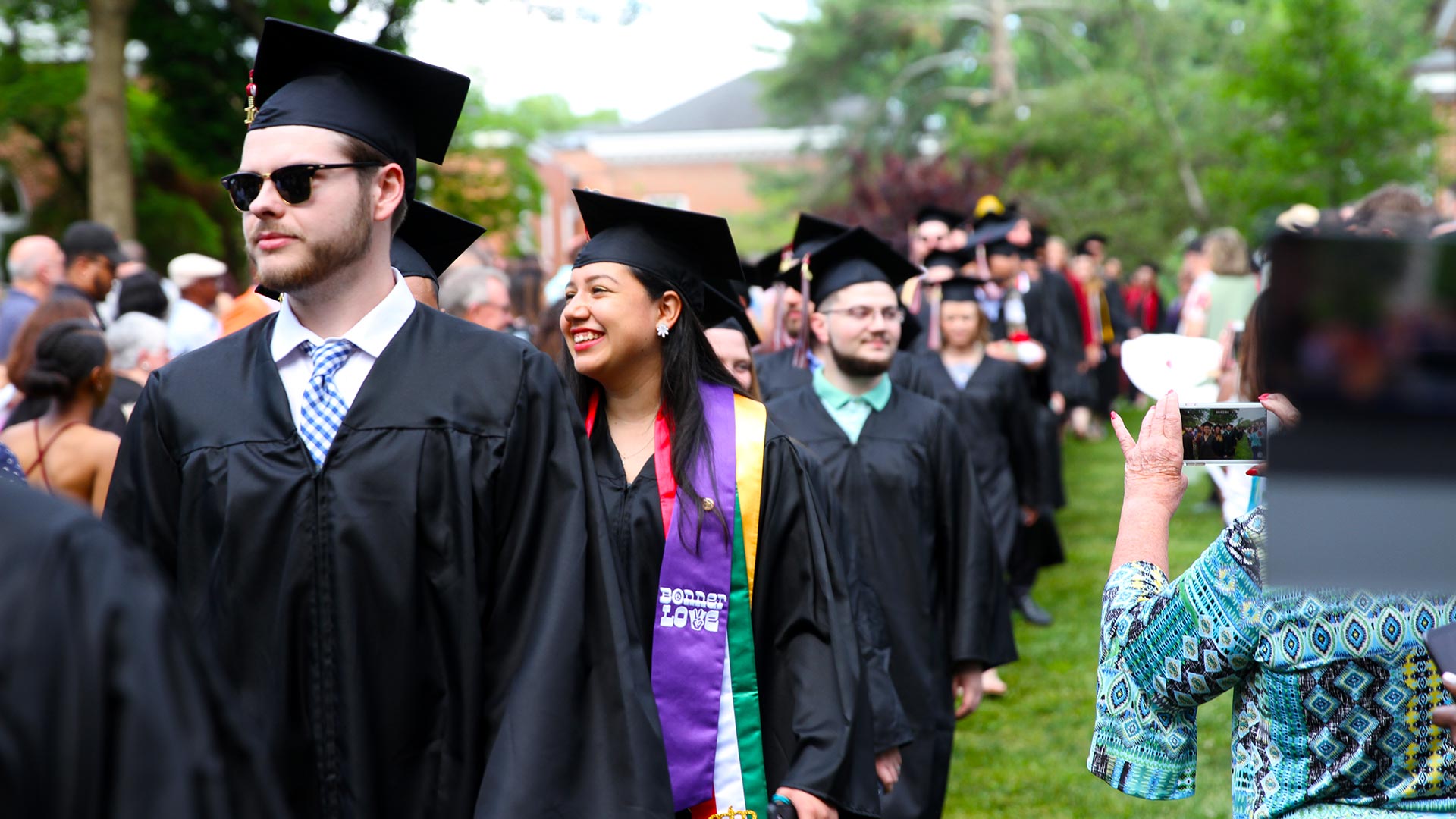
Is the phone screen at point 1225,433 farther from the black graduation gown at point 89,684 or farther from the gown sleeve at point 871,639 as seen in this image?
the black graduation gown at point 89,684

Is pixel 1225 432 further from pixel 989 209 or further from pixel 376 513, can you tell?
pixel 989 209

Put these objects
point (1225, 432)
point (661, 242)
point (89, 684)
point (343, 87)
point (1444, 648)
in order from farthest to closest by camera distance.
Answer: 1. point (661, 242)
2. point (343, 87)
3. point (1225, 432)
4. point (1444, 648)
5. point (89, 684)

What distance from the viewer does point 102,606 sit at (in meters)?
1.24

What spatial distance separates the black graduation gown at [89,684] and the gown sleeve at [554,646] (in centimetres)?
120

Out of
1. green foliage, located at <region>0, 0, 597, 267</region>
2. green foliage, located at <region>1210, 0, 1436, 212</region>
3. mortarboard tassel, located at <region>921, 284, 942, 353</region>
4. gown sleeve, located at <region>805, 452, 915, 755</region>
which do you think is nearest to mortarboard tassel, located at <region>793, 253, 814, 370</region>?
gown sleeve, located at <region>805, 452, 915, 755</region>

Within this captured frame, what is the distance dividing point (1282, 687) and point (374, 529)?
1.51 metres

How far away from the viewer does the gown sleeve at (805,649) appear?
335 centimetres

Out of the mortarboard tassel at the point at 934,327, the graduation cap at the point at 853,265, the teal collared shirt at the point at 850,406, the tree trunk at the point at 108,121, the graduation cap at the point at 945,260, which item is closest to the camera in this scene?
the teal collared shirt at the point at 850,406

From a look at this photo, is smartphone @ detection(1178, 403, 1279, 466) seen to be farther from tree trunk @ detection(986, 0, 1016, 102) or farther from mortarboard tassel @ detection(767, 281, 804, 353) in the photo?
tree trunk @ detection(986, 0, 1016, 102)

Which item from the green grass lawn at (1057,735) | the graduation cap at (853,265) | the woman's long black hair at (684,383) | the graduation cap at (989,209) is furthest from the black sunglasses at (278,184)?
the graduation cap at (989,209)

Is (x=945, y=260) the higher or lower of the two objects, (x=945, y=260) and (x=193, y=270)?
the higher

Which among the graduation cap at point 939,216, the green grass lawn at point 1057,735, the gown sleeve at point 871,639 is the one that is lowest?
the green grass lawn at point 1057,735

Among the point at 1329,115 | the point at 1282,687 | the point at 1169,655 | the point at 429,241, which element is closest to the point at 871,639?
the point at 429,241

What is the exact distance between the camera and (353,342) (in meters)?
2.65
